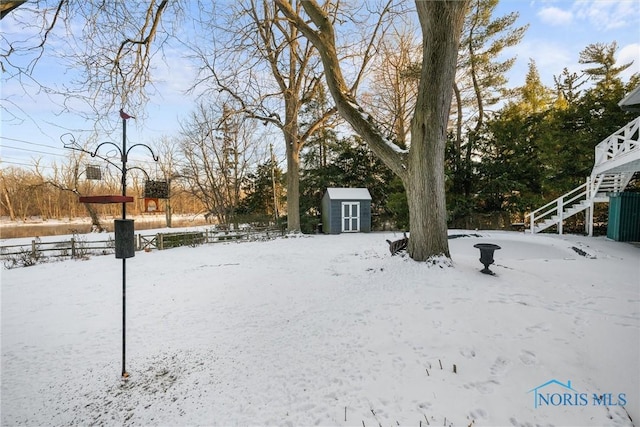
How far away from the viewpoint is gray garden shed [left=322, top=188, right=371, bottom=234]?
650 inches

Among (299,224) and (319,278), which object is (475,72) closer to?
(299,224)

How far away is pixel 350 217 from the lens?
55.0ft

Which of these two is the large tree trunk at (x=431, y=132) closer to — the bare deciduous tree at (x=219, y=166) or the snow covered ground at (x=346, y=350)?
the snow covered ground at (x=346, y=350)

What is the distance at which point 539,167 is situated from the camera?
15430 mm

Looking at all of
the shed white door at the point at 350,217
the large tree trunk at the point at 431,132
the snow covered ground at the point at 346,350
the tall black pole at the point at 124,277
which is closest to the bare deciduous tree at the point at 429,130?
the large tree trunk at the point at 431,132

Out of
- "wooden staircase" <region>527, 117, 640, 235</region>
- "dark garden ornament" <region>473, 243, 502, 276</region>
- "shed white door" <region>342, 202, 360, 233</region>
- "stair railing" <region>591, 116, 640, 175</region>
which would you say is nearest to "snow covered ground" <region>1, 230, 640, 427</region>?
"dark garden ornament" <region>473, 243, 502, 276</region>

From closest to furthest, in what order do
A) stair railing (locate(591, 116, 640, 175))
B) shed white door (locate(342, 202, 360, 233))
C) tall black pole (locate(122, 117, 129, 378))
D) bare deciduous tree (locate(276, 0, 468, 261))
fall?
tall black pole (locate(122, 117, 129, 378)) → bare deciduous tree (locate(276, 0, 468, 261)) → stair railing (locate(591, 116, 640, 175)) → shed white door (locate(342, 202, 360, 233))

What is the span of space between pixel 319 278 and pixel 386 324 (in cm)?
278

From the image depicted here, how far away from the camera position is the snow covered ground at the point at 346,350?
92.6 inches

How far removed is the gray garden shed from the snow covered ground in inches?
409

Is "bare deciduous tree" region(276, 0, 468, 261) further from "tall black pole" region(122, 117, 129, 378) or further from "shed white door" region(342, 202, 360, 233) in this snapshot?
"shed white door" region(342, 202, 360, 233)

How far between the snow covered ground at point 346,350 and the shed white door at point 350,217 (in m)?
10.5

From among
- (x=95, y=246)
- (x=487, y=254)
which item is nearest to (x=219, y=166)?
(x=95, y=246)

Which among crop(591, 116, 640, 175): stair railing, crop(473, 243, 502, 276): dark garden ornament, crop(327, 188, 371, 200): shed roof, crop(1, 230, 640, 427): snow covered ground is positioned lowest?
crop(1, 230, 640, 427): snow covered ground
